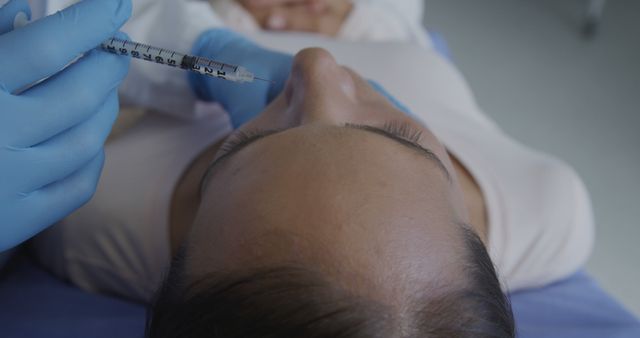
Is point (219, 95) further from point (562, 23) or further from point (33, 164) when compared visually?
point (562, 23)

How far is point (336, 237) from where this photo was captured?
600 millimetres

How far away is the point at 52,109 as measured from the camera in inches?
29.5

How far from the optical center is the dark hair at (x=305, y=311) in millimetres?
571

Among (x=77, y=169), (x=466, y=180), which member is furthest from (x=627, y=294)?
(x=77, y=169)

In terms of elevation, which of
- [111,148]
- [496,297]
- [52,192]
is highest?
[496,297]

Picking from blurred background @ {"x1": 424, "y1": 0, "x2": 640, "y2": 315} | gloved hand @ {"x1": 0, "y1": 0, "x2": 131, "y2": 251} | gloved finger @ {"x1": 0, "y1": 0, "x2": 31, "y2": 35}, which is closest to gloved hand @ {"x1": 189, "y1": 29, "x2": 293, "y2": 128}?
gloved hand @ {"x1": 0, "y1": 0, "x2": 131, "y2": 251}

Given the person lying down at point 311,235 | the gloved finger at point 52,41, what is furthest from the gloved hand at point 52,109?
the person lying down at point 311,235

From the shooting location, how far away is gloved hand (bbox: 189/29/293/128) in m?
1.04

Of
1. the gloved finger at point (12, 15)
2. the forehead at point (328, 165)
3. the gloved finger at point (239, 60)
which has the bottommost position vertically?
the gloved finger at point (239, 60)

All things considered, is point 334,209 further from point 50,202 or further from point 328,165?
point 50,202

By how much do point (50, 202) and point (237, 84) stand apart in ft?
1.26

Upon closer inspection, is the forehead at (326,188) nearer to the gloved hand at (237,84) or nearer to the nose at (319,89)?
the nose at (319,89)

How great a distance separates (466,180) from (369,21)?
26.1 inches

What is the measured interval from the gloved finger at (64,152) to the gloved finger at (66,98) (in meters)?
0.01
